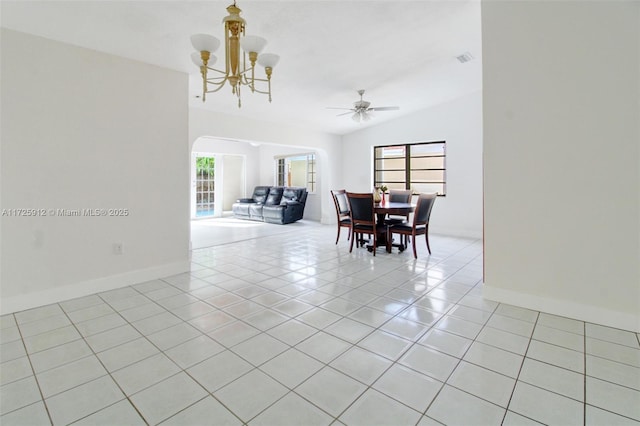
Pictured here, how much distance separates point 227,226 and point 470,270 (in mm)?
5819

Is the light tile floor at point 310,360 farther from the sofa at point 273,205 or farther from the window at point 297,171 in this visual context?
the window at point 297,171

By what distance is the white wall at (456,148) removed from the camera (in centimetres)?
606

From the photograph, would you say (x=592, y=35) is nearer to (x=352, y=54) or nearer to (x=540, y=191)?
(x=540, y=191)

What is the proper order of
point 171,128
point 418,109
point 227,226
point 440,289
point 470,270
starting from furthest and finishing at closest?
point 227,226
point 418,109
point 470,270
point 171,128
point 440,289

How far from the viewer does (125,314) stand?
8.68 ft

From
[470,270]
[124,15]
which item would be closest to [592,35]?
[470,270]

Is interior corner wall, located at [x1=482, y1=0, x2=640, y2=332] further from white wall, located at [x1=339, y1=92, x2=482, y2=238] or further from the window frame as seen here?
the window frame

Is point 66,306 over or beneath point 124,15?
beneath

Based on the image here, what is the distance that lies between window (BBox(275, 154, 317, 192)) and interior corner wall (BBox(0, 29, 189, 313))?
18.3ft

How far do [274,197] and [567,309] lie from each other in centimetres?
729

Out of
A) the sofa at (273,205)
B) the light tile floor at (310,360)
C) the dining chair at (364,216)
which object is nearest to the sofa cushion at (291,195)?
the sofa at (273,205)

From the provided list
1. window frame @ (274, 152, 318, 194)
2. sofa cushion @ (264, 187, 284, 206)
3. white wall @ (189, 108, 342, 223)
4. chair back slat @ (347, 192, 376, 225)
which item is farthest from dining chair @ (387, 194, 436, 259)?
sofa cushion @ (264, 187, 284, 206)

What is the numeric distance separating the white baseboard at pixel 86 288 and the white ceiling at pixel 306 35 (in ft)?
7.49

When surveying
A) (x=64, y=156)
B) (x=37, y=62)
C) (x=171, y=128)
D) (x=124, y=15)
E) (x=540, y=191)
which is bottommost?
(x=540, y=191)
